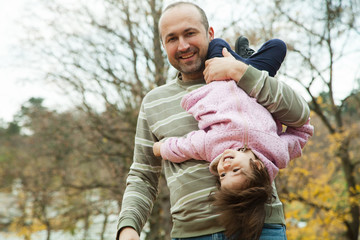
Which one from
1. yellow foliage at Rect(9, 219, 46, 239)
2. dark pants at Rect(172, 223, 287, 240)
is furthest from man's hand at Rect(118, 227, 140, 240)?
yellow foliage at Rect(9, 219, 46, 239)

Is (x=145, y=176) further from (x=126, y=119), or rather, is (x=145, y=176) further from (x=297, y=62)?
(x=297, y=62)

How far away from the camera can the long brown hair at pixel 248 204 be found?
4.71 ft

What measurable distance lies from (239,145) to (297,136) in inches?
14.4

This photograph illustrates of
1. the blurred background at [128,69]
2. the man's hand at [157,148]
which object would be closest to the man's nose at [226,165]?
the man's hand at [157,148]

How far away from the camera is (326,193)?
A: 888 cm

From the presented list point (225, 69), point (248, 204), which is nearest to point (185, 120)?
point (225, 69)

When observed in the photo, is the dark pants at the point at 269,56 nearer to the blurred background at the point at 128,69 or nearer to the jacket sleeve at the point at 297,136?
the jacket sleeve at the point at 297,136

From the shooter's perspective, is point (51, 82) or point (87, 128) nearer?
point (51, 82)

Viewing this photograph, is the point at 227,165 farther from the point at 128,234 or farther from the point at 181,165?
the point at 128,234

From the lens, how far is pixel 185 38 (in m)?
1.85

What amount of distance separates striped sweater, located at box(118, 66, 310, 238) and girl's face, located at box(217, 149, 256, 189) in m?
0.18

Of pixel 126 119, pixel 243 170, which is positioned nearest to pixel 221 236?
pixel 243 170

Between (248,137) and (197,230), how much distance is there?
1.58 ft

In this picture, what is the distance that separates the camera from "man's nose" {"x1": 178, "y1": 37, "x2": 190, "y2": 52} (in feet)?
5.99
